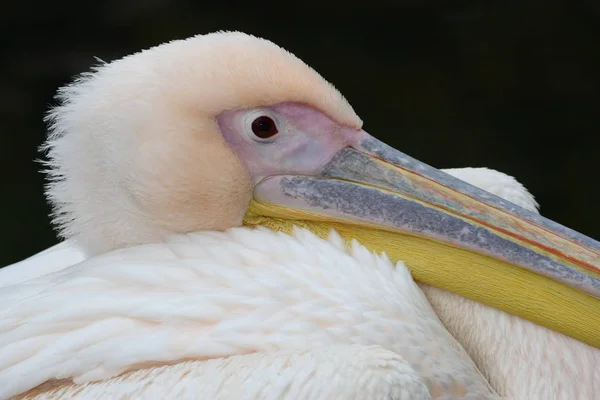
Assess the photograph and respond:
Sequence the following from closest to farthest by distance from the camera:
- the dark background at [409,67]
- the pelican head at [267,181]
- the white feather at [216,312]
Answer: the white feather at [216,312]
the pelican head at [267,181]
the dark background at [409,67]

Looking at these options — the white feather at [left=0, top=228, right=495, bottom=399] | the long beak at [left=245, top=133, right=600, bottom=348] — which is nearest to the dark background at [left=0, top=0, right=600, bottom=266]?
the long beak at [left=245, top=133, right=600, bottom=348]

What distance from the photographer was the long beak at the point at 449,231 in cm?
190

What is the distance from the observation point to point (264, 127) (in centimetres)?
197

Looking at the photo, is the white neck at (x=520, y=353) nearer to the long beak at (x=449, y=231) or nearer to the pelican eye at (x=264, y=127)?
the long beak at (x=449, y=231)

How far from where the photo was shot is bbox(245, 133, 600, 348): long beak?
1.90 meters

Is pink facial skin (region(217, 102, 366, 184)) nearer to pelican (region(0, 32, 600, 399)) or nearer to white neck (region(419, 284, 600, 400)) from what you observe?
pelican (region(0, 32, 600, 399))

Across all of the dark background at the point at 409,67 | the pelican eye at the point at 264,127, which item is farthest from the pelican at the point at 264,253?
the dark background at the point at 409,67

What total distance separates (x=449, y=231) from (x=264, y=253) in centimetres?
39

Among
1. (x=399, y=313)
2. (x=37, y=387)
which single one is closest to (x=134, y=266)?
(x=37, y=387)

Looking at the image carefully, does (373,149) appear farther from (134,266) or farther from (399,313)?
(134,266)

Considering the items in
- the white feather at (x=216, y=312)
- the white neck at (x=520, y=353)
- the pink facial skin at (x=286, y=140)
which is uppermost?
the pink facial skin at (x=286, y=140)

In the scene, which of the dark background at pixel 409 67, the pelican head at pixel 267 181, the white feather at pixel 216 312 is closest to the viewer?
the white feather at pixel 216 312

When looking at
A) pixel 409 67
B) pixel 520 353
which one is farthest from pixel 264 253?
pixel 409 67

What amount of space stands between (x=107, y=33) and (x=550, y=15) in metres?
2.36
